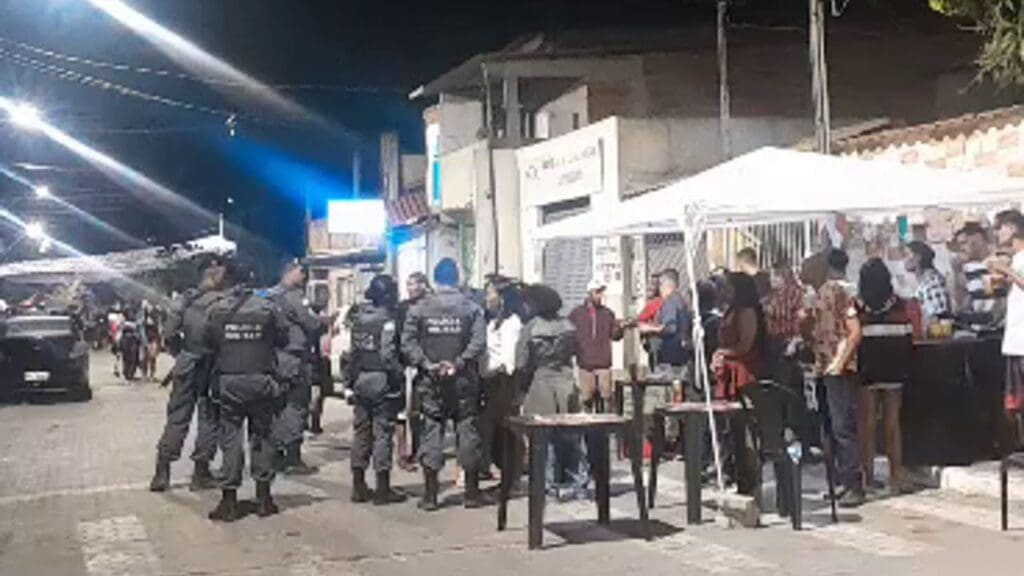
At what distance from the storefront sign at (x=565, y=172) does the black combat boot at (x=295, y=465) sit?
1042 cm

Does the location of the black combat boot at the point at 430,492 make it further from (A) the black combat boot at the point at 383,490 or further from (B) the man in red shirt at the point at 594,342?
(B) the man in red shirt at the point at 594,342

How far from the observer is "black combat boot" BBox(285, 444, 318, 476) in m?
13.0

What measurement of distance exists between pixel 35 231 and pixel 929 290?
7008 cm

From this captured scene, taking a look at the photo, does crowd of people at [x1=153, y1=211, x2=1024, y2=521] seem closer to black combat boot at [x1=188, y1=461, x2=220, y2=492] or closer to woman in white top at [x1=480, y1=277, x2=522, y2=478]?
woman in white top at [x1=480, y1=277, x2=522, y2=478]

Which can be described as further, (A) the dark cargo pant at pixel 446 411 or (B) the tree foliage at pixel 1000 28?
(A) the dark cargo pant at pixel 446 411

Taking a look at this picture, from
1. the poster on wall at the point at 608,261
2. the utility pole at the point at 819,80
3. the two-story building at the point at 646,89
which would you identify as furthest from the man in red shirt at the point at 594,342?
the two-story building at the point at 646,89

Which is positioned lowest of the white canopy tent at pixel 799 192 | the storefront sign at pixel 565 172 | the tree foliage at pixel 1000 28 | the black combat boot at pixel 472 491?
the black combat boot at pixel 472 491

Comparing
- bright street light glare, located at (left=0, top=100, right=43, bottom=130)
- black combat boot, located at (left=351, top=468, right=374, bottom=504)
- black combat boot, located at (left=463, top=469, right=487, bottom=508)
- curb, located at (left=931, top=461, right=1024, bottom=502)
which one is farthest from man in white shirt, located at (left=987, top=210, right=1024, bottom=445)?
bright street light glare, located at (left=0, top=100, right=43, bottom=130)

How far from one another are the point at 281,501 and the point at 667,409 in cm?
368

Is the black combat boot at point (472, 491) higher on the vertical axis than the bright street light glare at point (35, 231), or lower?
lower

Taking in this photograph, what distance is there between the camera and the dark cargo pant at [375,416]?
10.6 m

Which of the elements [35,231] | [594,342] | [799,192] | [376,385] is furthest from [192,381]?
[35,231]

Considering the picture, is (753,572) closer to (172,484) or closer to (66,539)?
(66,539)

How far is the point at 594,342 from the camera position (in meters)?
12.9
